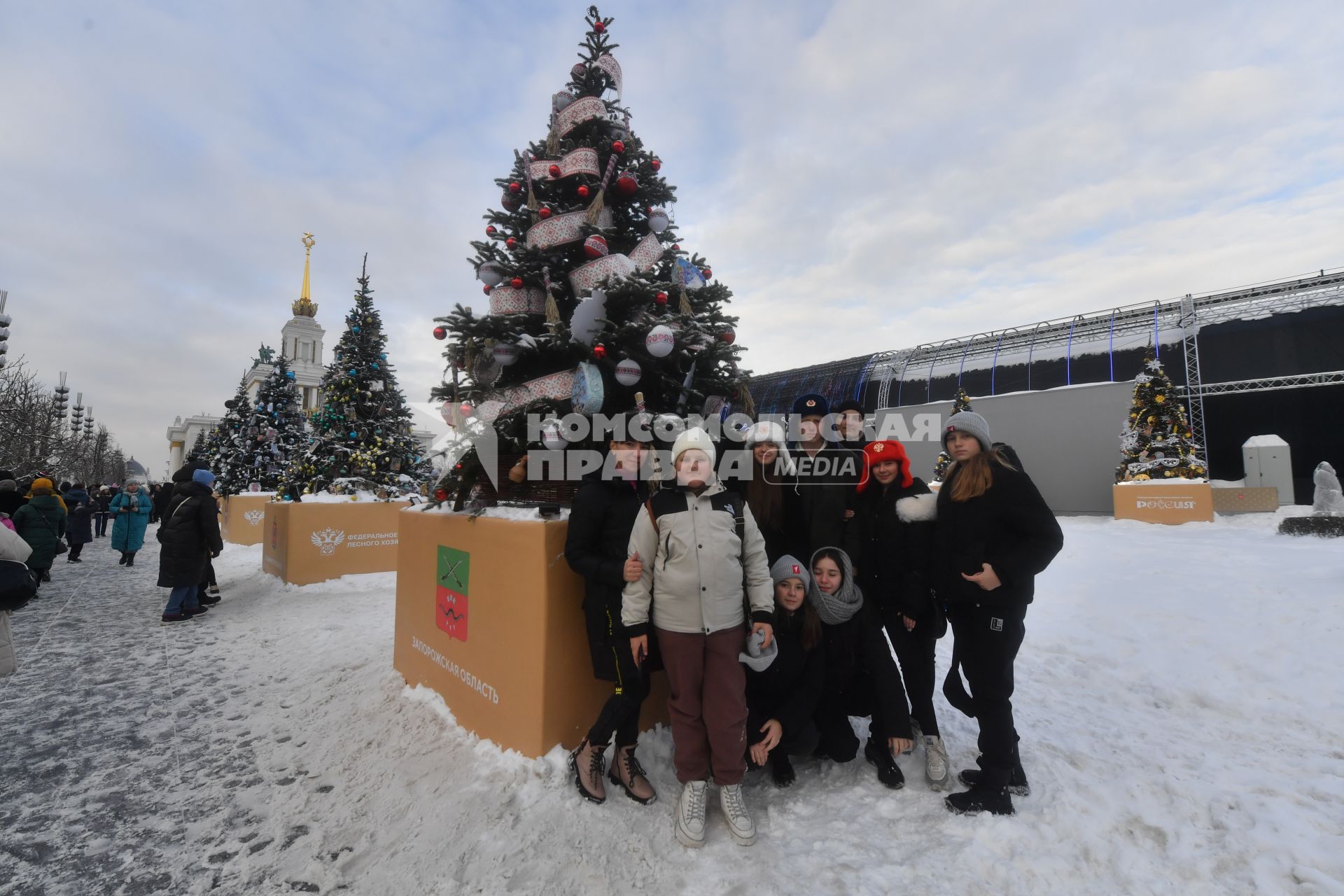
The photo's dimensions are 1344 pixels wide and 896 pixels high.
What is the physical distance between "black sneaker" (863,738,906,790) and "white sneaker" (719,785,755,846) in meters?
0.78

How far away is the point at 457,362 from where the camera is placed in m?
4.45

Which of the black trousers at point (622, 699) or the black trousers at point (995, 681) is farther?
the black trousers at point (622, 699)

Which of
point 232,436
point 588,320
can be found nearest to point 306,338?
point 232,436

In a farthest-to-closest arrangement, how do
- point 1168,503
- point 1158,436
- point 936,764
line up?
point 1158,436 < point 1168,503 < point 936,764

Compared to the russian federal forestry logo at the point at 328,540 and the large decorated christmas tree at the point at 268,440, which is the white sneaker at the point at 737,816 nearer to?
the russian federal forestry logo at the point at 328,540

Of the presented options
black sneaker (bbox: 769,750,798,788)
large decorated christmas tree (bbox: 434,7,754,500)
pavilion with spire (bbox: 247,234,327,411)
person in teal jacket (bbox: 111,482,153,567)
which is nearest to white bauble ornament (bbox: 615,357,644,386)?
large decorated christmas tree (bbox: 434,7,754,500)

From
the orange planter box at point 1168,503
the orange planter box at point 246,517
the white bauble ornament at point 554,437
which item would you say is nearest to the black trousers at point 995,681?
the white bauble ornament at point 554,437

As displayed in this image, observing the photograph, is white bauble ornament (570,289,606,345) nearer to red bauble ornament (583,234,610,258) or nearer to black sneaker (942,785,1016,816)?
red bauble ornament (583,234,610,258)

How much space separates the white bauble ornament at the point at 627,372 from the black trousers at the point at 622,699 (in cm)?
175

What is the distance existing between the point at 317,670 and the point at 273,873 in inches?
111

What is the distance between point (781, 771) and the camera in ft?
9.99

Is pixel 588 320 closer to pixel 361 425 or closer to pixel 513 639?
pixel 513 639

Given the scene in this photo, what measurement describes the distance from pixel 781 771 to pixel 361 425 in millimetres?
10858

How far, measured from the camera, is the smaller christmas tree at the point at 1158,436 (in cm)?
1527
